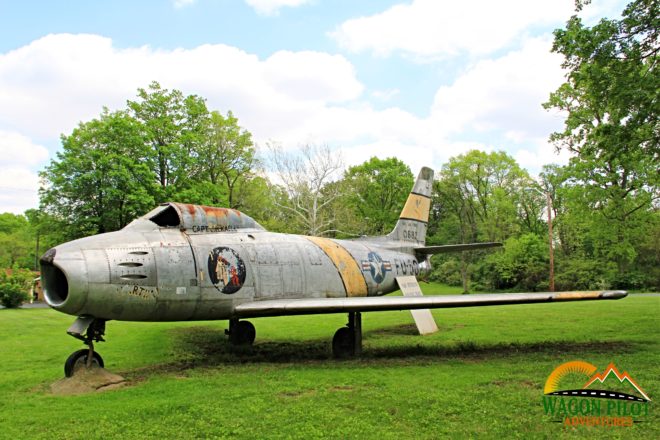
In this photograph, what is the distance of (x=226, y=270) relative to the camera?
952 cm

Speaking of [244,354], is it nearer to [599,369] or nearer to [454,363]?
[454,363]

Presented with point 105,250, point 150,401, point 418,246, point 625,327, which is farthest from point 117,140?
point 625,327

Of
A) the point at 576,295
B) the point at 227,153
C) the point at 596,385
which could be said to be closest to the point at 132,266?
the point at 596,385

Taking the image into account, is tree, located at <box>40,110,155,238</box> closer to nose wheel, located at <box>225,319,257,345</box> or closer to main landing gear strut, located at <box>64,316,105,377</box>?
nose wheel, located at <box>225,319,257,345</box>

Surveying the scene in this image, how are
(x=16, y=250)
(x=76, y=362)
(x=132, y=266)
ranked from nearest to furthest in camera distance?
1. (x=76, y=362)
2. (x=132, y=266)
3. (x=16, y=250)

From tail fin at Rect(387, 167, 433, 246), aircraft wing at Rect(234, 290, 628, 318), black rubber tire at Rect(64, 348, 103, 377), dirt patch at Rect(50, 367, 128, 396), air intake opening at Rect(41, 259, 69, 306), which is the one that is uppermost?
tail fin at Rect(387, 167, 433, 246)

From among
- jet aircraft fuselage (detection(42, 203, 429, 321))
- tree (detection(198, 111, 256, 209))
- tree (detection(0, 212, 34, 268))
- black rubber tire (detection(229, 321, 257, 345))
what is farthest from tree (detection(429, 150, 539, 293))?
tree (detection(0, 212, 34, 268))

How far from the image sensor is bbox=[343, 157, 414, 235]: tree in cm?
5388

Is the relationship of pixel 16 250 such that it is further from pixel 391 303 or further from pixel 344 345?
pixel 391 303

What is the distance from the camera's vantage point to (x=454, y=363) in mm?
9055

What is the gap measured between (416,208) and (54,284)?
12.9 meters

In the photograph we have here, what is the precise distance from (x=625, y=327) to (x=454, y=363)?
7867 mm

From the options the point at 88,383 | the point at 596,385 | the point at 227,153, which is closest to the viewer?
the point at 596,385

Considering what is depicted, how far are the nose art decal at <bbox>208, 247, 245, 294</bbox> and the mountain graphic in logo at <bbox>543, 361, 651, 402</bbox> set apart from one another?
19.7 feet
